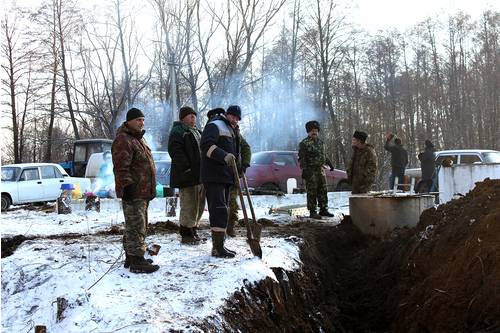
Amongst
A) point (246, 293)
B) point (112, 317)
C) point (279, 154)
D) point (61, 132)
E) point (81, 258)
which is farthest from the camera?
point (61, 132)

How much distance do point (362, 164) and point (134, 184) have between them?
5.48 m

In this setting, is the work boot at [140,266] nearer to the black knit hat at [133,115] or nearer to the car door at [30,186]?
the black knit hat at [133,115]

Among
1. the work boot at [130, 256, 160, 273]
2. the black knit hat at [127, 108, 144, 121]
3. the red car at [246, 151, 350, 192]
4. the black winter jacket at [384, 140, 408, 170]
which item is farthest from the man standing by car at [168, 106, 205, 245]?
the red car at [246, 151, 350, 192]

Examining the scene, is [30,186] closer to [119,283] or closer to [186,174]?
[186,174]

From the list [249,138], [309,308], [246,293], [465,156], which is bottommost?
[309,308]

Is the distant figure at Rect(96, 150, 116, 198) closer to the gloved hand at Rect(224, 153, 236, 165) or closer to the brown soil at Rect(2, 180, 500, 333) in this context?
the brown soil at Rect(2, 180, 500, 333)

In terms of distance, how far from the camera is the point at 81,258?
5.46m

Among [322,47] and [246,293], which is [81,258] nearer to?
[246,293]

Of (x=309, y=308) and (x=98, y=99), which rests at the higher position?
(x=98, y=99)

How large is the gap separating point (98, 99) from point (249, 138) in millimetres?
10962

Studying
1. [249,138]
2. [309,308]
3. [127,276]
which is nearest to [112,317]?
[127,276]

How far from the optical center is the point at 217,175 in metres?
5.72

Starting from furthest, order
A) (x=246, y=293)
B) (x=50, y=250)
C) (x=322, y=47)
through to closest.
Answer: (x=322, y=47), (x=50, y=250), (x=246, y=293)

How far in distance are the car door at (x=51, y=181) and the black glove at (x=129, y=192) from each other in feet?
43.2
